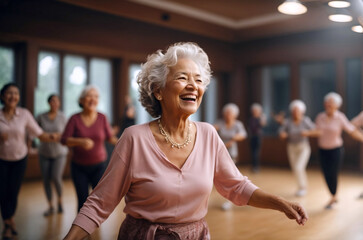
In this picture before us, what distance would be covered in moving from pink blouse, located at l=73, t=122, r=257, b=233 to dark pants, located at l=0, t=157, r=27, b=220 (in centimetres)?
272

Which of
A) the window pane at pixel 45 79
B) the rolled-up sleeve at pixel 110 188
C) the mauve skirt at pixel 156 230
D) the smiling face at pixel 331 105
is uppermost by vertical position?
the window pane at pixel 45 79

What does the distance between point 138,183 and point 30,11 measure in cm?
659

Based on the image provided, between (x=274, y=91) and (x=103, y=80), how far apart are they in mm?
4846

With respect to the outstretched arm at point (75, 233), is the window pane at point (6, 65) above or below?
above

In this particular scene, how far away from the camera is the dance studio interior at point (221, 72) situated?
4652mm

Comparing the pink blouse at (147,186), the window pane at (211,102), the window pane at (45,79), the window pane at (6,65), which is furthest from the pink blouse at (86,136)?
the window pane at (211,102)

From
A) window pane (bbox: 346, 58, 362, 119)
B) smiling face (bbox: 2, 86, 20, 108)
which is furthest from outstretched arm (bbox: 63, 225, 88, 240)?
window pane (bbox: 346, 58, 362, 119)

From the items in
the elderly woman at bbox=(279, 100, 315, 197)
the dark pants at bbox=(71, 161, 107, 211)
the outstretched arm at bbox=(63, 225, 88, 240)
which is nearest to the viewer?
the outstretched arm at bbox=(63, 225, 88, 240)

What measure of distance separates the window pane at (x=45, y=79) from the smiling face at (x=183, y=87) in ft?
21.0

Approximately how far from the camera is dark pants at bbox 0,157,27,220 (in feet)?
12.4

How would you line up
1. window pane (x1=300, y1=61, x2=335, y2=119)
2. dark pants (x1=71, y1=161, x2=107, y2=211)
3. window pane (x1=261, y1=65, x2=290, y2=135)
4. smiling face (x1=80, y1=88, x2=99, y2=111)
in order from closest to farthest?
dark pants (x1=71, y1=161, x2=107, y2=211), smiling face (x1=80, y1=88, x2=99, y2=111), window pane (x1=300, y1=61, x2=335, y2=119), window pane (x1=261, y1=65, x2=290, y2=135)

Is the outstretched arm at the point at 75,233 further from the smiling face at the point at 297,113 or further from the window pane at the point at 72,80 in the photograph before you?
the window pane at the point at 72,80

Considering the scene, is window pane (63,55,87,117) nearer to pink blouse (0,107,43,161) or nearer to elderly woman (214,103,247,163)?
elderly woman (214,103,247,163)

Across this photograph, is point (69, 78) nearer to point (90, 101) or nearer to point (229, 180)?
point (90, 101)
